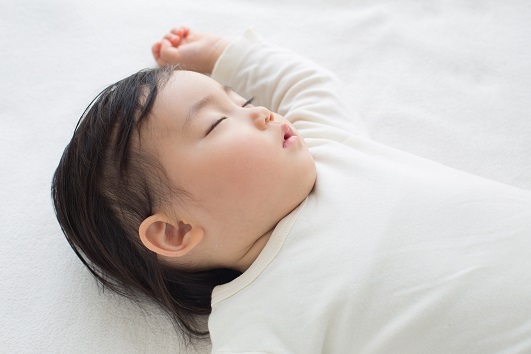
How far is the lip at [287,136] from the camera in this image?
0.94 m

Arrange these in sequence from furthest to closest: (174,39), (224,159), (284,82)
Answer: (174,39)
(284,82)
(224,159)

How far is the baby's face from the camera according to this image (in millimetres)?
885

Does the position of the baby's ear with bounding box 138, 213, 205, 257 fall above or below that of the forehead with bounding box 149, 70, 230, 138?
below

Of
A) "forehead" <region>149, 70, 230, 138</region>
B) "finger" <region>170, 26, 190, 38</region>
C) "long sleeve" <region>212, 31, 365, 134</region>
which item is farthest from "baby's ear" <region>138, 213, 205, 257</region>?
"finger" <region>170, 26, 190, 38</region>

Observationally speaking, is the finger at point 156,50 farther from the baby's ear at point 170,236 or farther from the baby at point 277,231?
the baby's ear at point 170,236

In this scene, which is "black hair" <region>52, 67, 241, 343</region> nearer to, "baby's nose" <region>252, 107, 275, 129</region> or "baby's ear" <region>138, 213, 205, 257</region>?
"baby's ear" <region>138, 213, 205, 257</region>

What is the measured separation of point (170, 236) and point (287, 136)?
248 mm

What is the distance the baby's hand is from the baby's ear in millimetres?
478

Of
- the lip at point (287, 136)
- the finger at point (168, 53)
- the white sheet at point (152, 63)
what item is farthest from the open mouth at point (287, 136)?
the finger at point (168, 53)

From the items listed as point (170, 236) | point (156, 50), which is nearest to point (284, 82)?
point (156, 50)

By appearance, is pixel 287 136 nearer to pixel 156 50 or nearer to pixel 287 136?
pixel 287 136

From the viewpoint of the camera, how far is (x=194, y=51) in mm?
1281

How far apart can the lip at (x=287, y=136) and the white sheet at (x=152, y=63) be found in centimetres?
32

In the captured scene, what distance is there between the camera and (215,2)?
1489 millimetres
